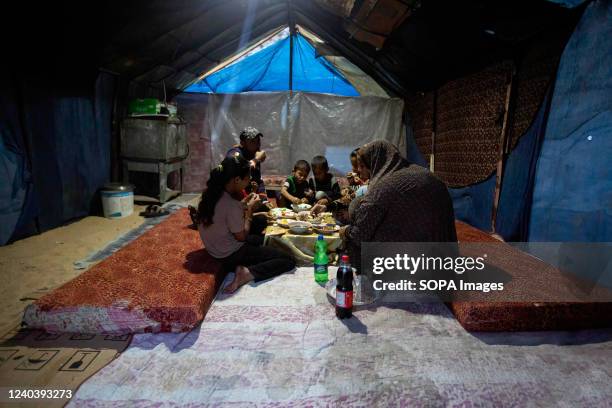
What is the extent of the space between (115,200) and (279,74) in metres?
5.86

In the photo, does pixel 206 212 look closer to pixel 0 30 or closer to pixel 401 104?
pixel 0 30

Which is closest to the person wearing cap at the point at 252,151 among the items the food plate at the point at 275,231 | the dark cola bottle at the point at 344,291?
the food plate at the point at 275,231

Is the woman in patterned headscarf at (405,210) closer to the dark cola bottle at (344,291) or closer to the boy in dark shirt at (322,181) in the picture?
the dark cola bottle at (344,291)

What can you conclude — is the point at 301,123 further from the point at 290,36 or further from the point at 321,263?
the point at 321,263

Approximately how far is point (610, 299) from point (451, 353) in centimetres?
149

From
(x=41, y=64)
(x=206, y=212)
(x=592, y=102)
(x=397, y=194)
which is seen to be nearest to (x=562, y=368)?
(x=397, y=194)

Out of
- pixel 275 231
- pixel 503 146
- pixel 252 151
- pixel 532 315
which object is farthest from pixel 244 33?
pixel 532 315

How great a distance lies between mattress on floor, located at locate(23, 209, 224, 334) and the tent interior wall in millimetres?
3069

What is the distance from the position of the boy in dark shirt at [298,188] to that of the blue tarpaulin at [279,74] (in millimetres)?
5028

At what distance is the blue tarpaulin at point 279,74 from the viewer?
9.02 meters

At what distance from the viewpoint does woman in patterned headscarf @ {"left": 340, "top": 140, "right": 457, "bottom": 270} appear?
113 inches

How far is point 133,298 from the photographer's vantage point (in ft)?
8.54

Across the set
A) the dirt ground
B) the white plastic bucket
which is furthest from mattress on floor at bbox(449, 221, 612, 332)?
the white plastic bucket

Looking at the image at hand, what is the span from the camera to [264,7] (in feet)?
20.4
